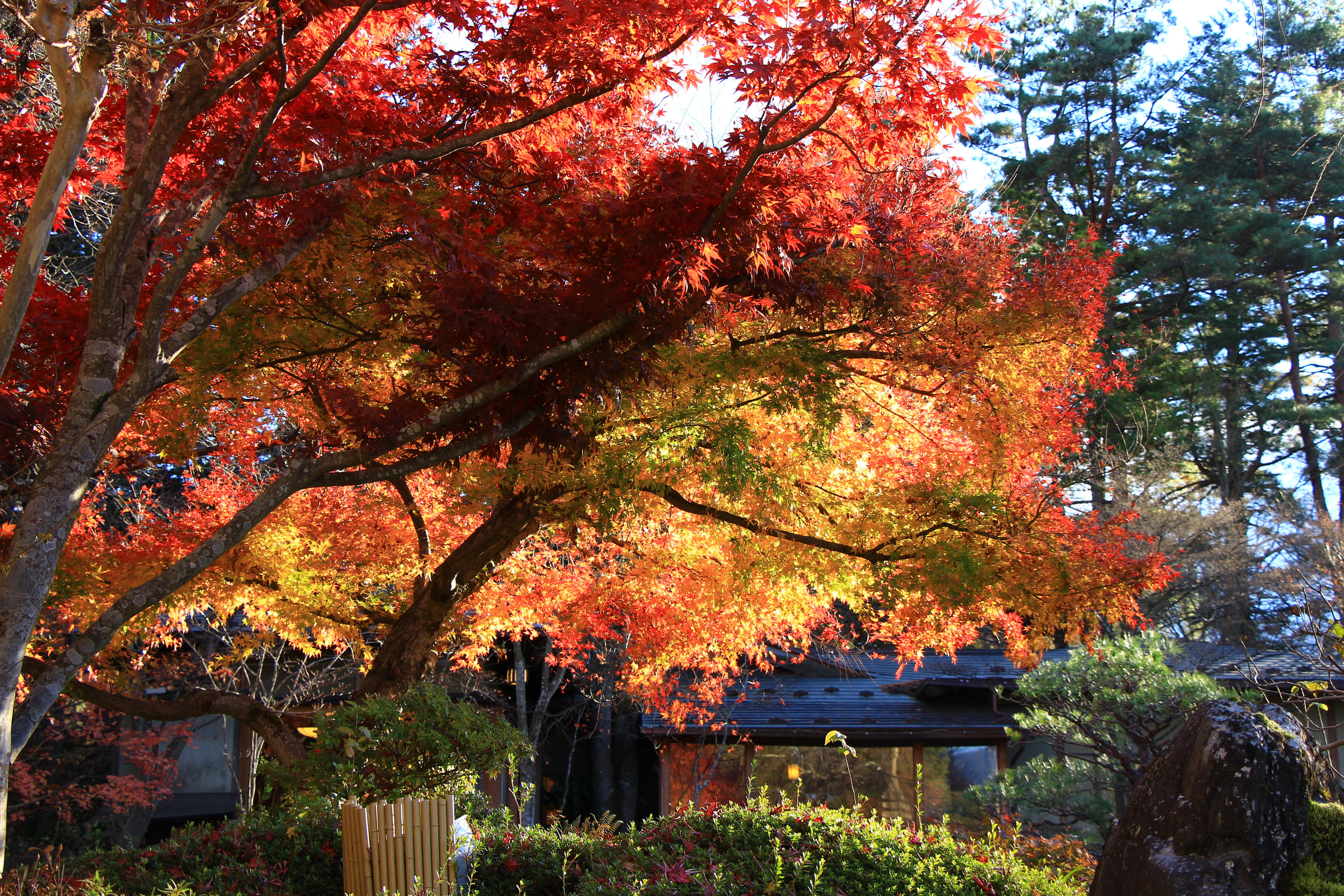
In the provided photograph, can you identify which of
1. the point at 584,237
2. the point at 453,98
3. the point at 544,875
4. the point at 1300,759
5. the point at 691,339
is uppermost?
the point at 453,98

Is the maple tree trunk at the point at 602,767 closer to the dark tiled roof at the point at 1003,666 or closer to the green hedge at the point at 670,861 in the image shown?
the dark tiled roof at the point at 1003,666

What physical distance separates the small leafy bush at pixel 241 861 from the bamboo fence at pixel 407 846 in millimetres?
661

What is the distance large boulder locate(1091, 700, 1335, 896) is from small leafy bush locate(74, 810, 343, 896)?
5.28m

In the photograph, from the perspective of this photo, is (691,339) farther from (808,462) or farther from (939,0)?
(939,0)

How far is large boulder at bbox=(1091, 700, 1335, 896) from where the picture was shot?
433 centimetres

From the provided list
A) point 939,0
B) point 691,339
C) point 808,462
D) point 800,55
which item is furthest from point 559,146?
point 808,462

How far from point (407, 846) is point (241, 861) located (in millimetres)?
2096

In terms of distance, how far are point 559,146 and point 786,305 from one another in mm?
2000

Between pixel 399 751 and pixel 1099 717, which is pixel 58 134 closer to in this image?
pixel 399 751

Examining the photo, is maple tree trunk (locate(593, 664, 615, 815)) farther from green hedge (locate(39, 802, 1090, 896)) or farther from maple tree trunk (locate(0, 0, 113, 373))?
maple tree trunk (locate(0, 0, 113, 373))

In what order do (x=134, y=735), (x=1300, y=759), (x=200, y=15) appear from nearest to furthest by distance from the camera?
(x=1300, y=759), (x=200, y=15), (x=134, y=735)

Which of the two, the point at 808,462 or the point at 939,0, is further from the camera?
the point at 808,462

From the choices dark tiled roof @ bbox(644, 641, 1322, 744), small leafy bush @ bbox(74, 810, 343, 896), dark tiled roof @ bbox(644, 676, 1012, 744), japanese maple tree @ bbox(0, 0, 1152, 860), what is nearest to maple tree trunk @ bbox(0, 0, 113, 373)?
japanese maple tree @ bbox(0, 0, 1152, 860)

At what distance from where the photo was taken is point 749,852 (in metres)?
6.14
